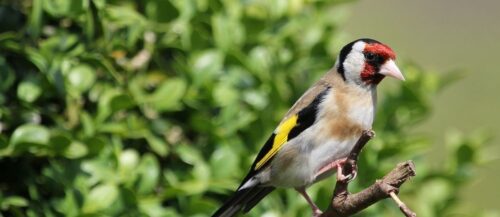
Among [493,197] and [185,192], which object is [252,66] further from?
[493,197]

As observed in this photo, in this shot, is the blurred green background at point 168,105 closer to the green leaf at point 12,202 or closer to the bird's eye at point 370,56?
the green leaf at point 12,202

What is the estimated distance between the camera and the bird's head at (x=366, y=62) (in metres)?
4.27

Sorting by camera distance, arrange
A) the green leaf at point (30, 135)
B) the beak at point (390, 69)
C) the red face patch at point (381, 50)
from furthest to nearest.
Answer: the red face patch at point (381, 50) < the beak at point (390, 69) < the green leaf at point (30, 135)

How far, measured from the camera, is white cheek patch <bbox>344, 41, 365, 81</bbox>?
4348 mm

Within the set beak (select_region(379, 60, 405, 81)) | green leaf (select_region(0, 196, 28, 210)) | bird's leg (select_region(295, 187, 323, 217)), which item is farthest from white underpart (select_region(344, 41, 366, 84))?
green leaf (select_region(0, 196, 28, 210))

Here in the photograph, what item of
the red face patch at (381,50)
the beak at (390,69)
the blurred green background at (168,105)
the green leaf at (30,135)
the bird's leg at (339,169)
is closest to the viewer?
the bird's leg at (339,169)

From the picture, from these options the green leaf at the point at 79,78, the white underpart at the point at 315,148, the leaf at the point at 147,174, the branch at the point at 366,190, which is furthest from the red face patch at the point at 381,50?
the green leaf at the point at 79,78

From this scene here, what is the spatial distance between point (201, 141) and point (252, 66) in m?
0.36

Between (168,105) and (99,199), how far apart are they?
1.61 ft

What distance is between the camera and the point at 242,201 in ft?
13.9

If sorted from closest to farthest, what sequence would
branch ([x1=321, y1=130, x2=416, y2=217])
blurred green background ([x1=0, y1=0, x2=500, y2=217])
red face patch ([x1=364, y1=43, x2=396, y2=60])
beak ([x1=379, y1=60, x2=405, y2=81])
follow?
branch ([x1=321, y1=130, x2=416, y2=217]), blurred green background ([x1=0, y1=0, x2=500, y2=217]), beak ([x1=379, y1=60, x2=405, y2=81]), red face patch ([x1=364, y1=43, x2=396, y2=60])

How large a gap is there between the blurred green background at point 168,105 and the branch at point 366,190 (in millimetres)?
848

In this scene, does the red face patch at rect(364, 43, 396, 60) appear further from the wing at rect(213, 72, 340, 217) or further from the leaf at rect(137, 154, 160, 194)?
the leaf at rect(137, 154, 160, 194)

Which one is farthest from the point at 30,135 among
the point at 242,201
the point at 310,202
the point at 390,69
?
the point at 390,69
